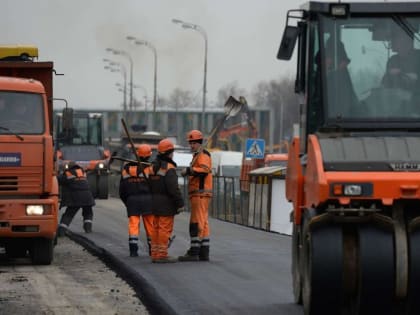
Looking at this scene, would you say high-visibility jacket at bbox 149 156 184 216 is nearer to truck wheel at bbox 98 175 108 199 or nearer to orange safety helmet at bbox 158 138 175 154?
Result: orange safety helmet at bbox 158 138 175 154

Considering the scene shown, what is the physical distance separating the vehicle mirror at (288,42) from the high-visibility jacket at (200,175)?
6.67 metres

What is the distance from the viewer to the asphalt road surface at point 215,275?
42.0 ft

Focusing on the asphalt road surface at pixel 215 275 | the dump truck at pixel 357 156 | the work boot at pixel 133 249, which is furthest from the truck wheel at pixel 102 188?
the dump truck at pixel 357 156

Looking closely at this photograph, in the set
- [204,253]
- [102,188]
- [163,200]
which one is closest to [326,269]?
[163,200]

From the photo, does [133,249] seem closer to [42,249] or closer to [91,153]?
[42,249]

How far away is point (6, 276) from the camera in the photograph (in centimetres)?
1669

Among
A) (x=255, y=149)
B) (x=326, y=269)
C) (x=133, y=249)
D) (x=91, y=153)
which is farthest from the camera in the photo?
(x=91, y=153)

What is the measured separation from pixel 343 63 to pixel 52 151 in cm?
781

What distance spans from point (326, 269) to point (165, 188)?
8.07m

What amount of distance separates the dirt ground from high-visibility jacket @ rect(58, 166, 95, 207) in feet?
14.4

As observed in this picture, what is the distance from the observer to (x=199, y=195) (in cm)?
1805

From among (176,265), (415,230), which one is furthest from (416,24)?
(176,265)

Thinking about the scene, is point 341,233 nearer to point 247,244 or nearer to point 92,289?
point 92,289

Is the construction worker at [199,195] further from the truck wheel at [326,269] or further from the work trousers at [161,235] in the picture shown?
the truck wheel at [326,269]
